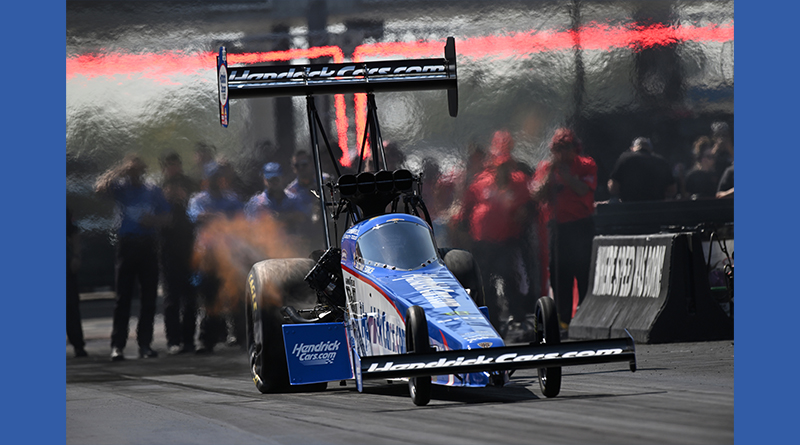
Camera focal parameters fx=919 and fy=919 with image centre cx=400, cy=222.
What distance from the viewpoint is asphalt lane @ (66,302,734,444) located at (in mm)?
5832

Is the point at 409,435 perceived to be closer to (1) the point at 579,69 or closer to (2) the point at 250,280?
(2) the point at 250,280

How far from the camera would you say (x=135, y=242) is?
1255cm

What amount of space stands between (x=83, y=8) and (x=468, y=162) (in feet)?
19.1

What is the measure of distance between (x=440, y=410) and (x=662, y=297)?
18.0 ft

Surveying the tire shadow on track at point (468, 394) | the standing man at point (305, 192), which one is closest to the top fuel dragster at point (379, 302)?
the tire shadow on track at point (468, 394)

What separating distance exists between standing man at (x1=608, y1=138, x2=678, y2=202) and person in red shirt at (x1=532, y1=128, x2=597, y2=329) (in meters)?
0.49

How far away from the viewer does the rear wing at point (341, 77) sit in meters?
9.55

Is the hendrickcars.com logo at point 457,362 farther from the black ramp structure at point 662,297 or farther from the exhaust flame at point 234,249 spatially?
the exhaust flame at point 234,249

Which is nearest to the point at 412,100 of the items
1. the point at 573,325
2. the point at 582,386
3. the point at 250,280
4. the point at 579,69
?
the point at 579,69

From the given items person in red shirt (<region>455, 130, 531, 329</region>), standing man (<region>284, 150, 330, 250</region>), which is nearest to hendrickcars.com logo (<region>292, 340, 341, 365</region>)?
standing man (<region>284, 150, 330, 250</region>)

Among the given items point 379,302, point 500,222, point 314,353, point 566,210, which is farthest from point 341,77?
point 566,210

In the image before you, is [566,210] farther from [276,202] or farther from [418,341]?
[418,341]

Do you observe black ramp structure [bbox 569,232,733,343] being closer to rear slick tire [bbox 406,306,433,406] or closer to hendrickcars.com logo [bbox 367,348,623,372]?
rear slick tire [bbox 406,306,433,406]

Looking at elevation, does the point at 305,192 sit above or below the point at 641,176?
below
